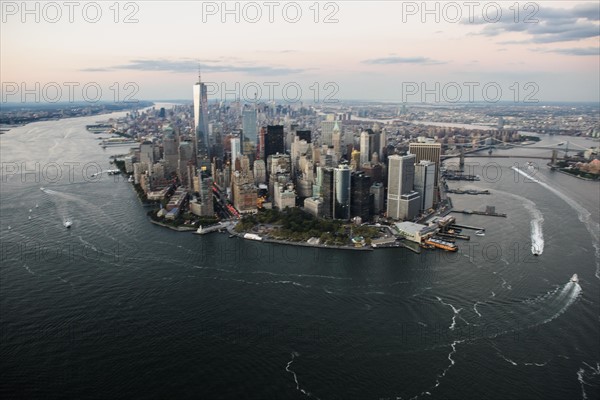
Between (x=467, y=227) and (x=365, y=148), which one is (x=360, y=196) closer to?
(x=467, y=227)

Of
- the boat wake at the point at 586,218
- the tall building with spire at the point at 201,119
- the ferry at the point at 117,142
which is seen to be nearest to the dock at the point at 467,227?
the boat wake at the point at 586,218

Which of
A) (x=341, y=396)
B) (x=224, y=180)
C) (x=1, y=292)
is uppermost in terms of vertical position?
(x=224, y=180)

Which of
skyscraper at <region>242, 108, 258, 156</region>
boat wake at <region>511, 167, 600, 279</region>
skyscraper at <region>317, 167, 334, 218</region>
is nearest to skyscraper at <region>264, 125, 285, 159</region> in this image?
skyscraper at <region>242, 108, 258, 156</region>

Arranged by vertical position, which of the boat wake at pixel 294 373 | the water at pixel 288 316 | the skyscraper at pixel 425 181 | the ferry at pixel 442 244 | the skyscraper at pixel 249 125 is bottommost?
the boat wake at pixel 294 373

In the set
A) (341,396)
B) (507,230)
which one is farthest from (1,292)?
(507,230)

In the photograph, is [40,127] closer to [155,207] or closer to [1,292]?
[155,207]

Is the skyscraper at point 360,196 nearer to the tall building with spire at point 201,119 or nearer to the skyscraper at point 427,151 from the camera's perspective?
the skyscraper at point 427,151

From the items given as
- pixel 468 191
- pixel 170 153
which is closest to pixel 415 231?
pixel 468 191
